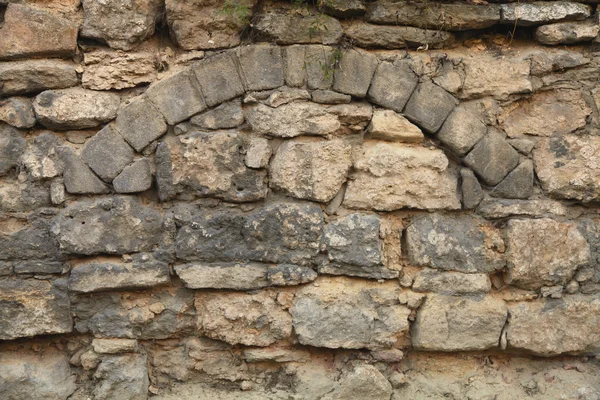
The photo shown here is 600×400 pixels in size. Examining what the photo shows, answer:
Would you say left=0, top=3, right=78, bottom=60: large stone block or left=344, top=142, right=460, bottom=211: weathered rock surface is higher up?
left=0, top=3, right=78, bottom=60: large stone block

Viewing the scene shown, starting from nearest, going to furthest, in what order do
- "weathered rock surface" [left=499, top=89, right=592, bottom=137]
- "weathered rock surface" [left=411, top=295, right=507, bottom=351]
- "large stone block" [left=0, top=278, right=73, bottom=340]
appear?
"large stone block" [left=0, top=278, right=73, bottom=340] < "weathered rock surface" [left=411, top=295, right=507, bottom=351] < "weathered rock surface" [left=499, top=89, right=592, bottom=137]

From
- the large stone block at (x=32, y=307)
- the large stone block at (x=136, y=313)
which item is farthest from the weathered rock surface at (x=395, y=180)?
the large stone block at (x=32, y=307)

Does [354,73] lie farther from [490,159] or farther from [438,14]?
[490,159]

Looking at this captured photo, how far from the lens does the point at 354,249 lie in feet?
10.2

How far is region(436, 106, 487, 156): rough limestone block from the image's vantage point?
3168 mm

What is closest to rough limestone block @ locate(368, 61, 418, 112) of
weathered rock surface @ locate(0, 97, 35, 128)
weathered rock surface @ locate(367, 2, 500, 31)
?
weathered rock surface @ locate(367, 2, 500, 31)

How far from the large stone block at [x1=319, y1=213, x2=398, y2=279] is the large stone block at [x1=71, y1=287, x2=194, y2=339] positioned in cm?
75

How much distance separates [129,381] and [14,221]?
3.22 ft

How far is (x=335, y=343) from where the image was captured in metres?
3.09

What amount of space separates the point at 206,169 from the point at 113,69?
0.69 metres

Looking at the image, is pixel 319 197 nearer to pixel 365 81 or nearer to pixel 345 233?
pixel 345 233

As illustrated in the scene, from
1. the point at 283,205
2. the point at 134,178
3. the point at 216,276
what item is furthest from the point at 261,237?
the point at 134,178

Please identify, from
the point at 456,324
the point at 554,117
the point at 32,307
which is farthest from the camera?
the point at 554,117

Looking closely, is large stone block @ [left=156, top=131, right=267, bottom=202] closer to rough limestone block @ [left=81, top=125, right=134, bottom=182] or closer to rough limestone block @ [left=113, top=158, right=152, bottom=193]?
rough limestone block @ [left=113, top=158, right=152, bottom=193]
